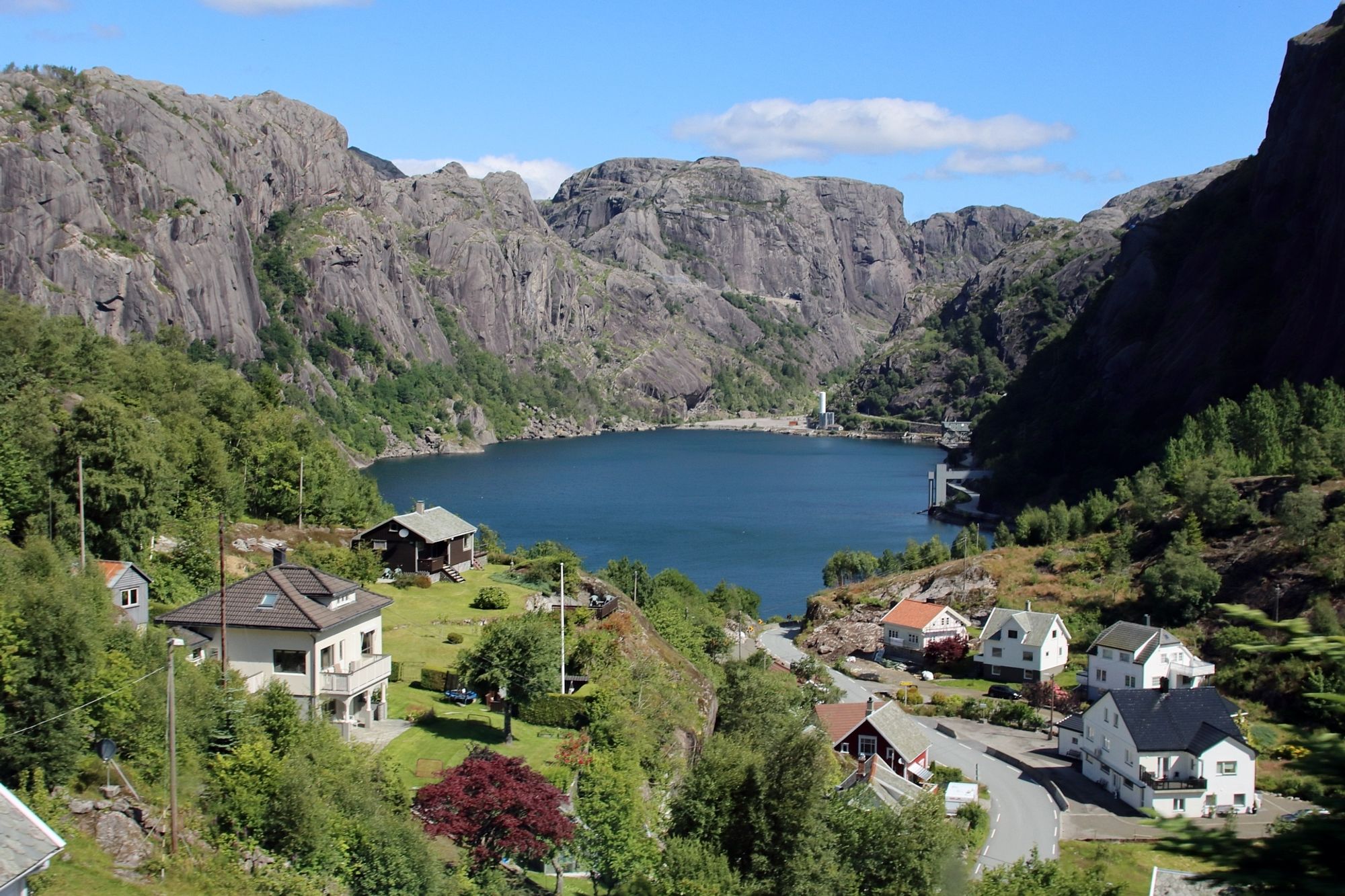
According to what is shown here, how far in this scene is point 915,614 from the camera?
161 ft

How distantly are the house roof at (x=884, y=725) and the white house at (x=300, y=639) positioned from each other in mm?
13495

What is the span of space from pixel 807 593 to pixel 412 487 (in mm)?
50943

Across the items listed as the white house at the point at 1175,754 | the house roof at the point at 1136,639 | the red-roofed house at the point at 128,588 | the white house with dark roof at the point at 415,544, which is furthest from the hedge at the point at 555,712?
the house roof at the point at 1136,639

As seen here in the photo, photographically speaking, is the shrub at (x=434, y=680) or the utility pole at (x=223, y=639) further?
the shrub at (x=434, y=680)

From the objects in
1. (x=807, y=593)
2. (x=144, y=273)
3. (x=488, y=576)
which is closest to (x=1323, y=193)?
(x=807, y=593)

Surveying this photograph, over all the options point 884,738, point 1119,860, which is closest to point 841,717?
point 884,738

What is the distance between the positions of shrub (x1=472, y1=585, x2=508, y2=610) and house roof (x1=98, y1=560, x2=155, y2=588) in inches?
373

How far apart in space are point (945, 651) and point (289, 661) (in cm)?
3097

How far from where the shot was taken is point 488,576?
37.7 metres

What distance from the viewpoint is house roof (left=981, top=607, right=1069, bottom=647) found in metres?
42.9

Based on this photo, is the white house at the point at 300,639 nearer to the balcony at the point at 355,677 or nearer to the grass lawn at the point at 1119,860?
the balcony at the point at 355,677

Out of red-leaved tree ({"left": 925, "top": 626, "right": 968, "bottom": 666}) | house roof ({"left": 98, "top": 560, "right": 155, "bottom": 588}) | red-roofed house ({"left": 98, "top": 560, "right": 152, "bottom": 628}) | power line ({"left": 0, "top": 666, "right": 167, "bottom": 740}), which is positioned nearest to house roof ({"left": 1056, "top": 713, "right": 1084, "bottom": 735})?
red-leaved tree ({"left": 925, "top": 626, "right": 968, "bottom": 666})

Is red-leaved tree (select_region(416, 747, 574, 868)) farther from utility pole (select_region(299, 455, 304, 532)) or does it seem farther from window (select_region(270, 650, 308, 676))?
utility pole (select_region(299, 455, 304, 532))

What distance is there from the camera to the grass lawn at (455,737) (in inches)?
795
